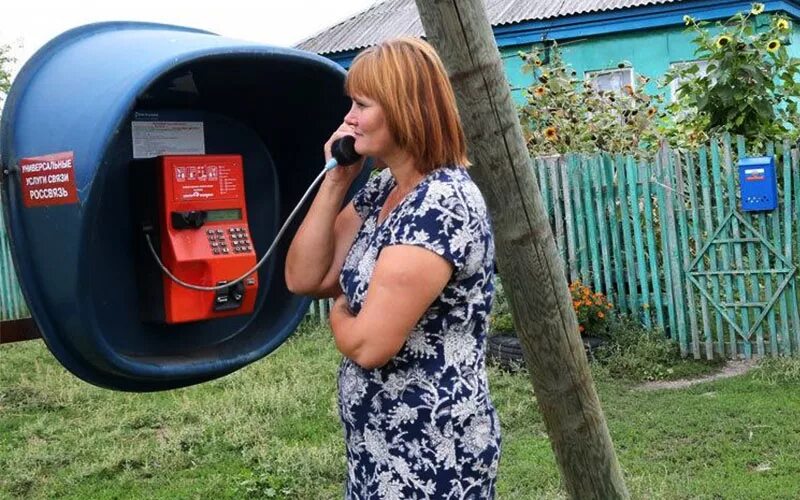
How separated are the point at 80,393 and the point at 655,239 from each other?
4.43m

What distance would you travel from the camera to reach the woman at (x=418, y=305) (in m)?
2.23

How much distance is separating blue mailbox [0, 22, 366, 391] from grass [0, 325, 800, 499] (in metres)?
1.97

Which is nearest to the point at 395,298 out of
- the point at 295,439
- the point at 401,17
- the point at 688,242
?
the point at 295,439

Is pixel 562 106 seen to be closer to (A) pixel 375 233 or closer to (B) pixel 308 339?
(B) pixel 308 339

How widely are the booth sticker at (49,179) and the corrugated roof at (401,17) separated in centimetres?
1191

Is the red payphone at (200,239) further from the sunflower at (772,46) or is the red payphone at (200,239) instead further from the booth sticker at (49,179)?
the sunflower at (772,46)

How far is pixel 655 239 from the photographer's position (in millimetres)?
8203

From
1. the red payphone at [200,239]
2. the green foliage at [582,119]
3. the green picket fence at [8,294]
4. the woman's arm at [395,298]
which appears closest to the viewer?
the woman's arm at [395,298]

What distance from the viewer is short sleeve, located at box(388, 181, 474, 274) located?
7.36 feet

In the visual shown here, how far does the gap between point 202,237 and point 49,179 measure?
0.56 m

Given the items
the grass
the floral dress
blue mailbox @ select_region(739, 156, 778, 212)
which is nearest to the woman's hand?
the floral dress

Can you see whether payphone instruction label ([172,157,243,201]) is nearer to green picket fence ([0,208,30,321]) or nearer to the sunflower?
the sunflower

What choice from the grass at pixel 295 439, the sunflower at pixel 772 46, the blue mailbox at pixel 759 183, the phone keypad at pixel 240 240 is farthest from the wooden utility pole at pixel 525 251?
the sunflower at pixel 772 46

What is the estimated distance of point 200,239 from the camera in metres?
3.01
